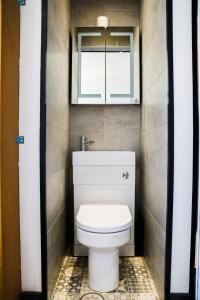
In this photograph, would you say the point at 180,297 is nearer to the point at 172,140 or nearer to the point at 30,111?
the point at 172,140

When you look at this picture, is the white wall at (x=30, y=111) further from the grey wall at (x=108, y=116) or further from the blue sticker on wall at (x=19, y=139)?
the grey wall at (x=108, y=116)

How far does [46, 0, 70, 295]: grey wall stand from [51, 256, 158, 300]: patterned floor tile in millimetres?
115

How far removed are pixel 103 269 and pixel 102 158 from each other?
0.83m

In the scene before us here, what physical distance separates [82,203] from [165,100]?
110cm

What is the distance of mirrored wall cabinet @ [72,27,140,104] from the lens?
2.12 metres

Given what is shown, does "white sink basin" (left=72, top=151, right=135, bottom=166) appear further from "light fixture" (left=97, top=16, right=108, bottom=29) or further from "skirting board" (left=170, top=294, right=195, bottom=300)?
"light fixture" (left=97, top=16, right=108, bottom=29)

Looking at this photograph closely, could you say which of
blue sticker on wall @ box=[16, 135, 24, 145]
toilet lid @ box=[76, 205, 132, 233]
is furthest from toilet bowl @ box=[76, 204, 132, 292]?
blue sticker on wall @ box=[16, 135, 24, 145]

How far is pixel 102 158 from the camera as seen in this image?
188 cm

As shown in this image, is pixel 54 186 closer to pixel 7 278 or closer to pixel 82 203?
pixel 82 203

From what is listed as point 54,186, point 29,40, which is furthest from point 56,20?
point 54,186

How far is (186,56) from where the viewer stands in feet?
4.11

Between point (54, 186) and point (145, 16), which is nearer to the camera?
Result: point (54, 186)

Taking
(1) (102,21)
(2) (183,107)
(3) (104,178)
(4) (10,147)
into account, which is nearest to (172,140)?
(2) (183,107)

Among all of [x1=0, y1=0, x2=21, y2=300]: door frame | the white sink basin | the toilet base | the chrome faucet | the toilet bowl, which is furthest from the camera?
the chrome faucet
